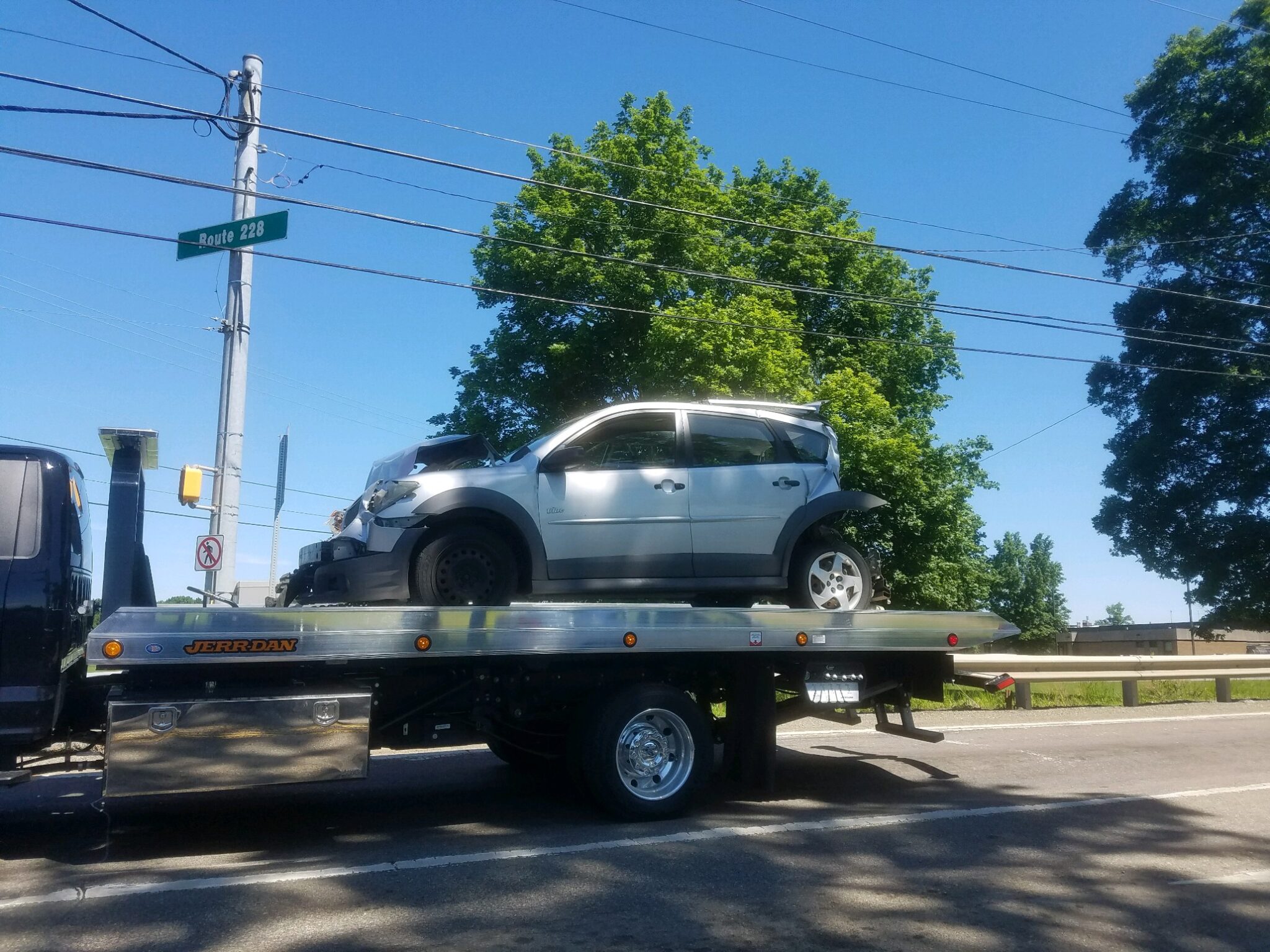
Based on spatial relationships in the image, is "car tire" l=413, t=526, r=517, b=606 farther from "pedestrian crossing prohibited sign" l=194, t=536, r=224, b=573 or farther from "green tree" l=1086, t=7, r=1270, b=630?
"green tree" l=1086, t=7, r=1270, b=630

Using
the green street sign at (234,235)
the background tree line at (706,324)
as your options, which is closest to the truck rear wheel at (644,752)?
the green street sign at (234,235)

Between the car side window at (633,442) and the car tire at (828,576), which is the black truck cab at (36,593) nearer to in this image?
the car side window at (633,442)

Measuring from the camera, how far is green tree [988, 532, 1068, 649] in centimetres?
8225

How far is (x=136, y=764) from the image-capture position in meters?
5.40

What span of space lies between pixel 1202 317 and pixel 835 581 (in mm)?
23464

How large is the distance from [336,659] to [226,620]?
2.02 ft

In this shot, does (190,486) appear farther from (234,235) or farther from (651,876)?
(651,876)

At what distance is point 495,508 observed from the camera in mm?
6844

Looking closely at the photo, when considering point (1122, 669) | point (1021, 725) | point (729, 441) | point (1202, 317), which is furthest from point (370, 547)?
point (1202, 317)

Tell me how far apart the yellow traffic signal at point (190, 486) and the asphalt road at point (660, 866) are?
4907 mm

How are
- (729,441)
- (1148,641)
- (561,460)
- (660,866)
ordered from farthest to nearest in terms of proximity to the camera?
(1148,641)
(729,441)
(561,460)
(660,866)

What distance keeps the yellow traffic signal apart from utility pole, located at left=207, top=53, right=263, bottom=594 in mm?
204

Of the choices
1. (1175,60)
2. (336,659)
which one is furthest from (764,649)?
(1175,60)

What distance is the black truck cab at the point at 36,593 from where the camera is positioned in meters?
5.54
